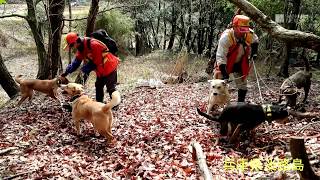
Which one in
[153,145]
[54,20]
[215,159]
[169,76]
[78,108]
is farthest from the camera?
[169,76]

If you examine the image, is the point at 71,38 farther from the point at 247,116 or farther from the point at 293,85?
the point at 293,85

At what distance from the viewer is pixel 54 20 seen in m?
13.5

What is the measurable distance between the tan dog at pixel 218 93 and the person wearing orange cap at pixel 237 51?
0.33 metres

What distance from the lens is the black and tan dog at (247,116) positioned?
20.3 feet

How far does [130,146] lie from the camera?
23.2 feet

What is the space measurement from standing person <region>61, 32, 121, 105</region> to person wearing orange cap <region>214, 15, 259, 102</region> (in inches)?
98.0

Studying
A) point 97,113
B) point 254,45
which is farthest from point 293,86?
point 97,113

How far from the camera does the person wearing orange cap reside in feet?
25.4

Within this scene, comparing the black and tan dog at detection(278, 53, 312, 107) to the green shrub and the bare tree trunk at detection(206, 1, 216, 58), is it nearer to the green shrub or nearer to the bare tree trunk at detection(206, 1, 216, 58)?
the bare tree trunk at detection(206, 1, 216, 58)

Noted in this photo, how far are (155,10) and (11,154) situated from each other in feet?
83.3

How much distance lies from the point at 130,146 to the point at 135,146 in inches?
4.5

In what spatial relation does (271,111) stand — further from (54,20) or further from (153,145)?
(54,20)

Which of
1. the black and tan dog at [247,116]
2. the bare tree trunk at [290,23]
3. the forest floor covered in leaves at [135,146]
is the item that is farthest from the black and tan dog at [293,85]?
the bare tree trunk at [290,23]

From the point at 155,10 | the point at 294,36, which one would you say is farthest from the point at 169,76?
the point at 155,10
